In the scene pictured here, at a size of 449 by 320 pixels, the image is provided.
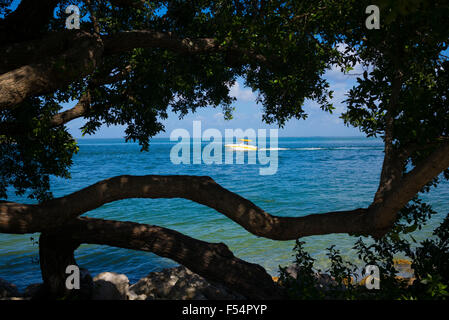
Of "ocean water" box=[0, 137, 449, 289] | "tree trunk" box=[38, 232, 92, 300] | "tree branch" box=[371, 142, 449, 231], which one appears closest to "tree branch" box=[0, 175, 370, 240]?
"tree branch" box=[371, 142, 449, 231]

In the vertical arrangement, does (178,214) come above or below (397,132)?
below

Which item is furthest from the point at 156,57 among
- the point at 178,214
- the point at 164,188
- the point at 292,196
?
the point at 292,196

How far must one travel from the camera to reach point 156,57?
760cm

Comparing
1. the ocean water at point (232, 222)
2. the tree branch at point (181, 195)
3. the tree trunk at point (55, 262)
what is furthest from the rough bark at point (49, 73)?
the ocean water at point (232, 222)

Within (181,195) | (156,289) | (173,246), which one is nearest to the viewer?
(181,195)

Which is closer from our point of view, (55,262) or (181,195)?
→ (181,195)

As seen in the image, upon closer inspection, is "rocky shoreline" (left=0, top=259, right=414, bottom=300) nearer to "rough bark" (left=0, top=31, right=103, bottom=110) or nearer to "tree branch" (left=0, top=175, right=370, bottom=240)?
"tree branch" (left=0, top=175, right=370, bottom=240)

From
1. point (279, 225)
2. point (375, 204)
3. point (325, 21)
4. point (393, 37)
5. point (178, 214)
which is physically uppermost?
point (325, 21)

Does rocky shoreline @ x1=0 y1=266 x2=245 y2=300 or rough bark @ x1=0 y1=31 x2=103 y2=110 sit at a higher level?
rough bark @ x1=0 y1=31 x2=103 y2=110

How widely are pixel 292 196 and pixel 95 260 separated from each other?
18176mm

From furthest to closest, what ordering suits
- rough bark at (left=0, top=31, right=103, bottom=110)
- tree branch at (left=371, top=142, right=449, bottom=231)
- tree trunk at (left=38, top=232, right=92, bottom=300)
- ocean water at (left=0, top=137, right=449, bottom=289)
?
1. ocean water at (left=0, top=137, right=449, bottom=289)
2. tree trunk at (left=38, top=232, right=92, bottom=300)
3. rough bark at (left=0, top=31, right=103, bottom=110)
4. tree branch at (left=371, top=142, right=449, bottom=231)

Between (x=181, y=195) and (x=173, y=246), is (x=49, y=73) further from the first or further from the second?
(x=173, y=246)

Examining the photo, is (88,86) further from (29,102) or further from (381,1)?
(381,1)

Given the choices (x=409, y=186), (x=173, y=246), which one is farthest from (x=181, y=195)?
(x=409, y=186)
